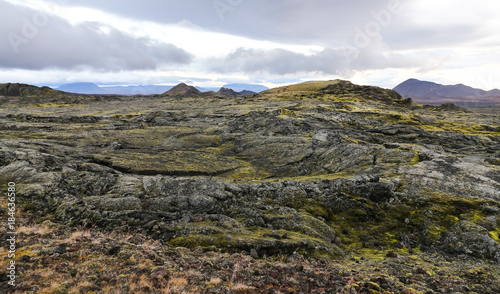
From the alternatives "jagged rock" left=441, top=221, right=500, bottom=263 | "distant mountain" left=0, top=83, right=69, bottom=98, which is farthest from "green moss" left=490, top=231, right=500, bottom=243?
"distant mountain" left=0, top=83, right=69, bottom=98

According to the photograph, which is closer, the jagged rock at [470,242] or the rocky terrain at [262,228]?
the rocky terrain at [262,228]

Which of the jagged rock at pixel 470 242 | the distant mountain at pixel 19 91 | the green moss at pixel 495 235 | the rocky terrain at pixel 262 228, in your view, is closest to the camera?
the rocky terrain at pixel 262 228

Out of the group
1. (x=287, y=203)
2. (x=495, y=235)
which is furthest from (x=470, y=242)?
(x=287, y=203)

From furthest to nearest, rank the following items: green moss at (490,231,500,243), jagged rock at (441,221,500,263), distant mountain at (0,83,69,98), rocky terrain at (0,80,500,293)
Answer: distant mountain at (0,83,69,98) → green moss at (490,231,500,243) → jagged rock at (441,221,500,263) → rocky terrain at (0,80,500,293)

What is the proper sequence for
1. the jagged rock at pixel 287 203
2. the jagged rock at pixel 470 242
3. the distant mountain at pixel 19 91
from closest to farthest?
the jagged rock at pixel 470 242, the jagged rock at pixel 287 203, the distant mountain at pixel 19 91

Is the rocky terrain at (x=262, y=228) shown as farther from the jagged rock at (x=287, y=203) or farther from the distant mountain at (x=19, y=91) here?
the distant mountain at (x=19, y=91)

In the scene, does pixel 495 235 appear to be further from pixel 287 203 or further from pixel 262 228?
pixel 262 228

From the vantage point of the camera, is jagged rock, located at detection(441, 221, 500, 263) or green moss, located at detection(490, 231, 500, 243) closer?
jagged rock, located at detection(441, 221, 500, 263)

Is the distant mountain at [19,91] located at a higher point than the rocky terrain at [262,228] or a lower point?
higher

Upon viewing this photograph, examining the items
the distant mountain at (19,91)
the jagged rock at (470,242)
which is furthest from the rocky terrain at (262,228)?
the distant mountain at (19,91)

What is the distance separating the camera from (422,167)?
29281 millimetres

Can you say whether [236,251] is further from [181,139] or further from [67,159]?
[181,139]

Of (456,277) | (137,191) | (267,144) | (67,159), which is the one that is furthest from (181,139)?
(456,277)

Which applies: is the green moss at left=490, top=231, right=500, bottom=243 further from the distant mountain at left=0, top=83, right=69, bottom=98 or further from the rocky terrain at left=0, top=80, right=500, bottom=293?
the distant mountain at left=0, top=83, right=69, bottom=98
